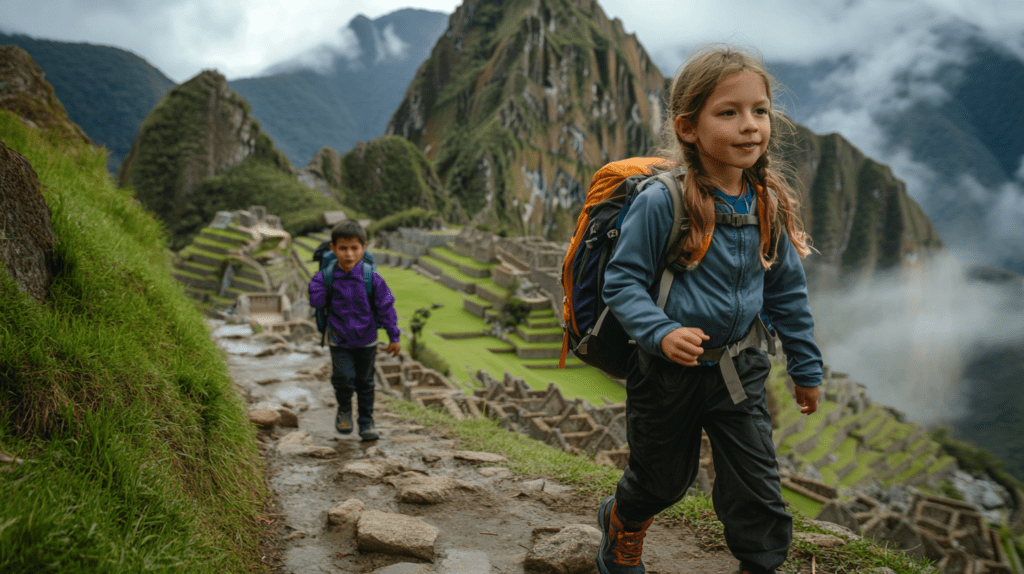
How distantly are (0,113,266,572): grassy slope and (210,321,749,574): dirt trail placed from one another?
239mm

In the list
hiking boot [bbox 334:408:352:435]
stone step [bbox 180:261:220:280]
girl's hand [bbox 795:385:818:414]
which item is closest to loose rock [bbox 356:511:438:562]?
girl's hand [bbox 795:385:818:414]

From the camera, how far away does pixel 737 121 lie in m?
1.76

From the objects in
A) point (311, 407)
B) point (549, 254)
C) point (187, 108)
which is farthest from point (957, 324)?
point (187, 108)

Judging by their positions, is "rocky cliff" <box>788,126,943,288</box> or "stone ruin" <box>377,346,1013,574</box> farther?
"rocky cliff" <box>788,126,943,288</box>

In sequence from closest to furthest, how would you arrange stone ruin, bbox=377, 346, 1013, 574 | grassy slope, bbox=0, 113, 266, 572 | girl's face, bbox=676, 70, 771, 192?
grassy slope, bbox=0, 113, 266, 572 → girl's face, bbox=676, 70, 771, 192 → stone ruin, bbox=377, 346, 1013, 574

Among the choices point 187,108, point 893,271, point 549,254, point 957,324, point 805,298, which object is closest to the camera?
point 805,298

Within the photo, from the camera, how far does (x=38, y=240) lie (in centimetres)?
226

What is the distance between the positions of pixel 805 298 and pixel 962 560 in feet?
69.3

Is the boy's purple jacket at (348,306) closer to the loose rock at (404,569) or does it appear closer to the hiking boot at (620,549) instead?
the loose rock at (404,569)

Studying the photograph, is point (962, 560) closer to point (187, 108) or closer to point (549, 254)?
point (549, 254)

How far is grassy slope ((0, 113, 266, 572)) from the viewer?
1312 millimetres

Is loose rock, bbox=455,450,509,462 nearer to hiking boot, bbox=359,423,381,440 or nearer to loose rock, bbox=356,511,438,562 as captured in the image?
hiking boot, bbox=359,423,381,440

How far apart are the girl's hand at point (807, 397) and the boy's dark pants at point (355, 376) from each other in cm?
306

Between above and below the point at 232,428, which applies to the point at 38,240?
above
